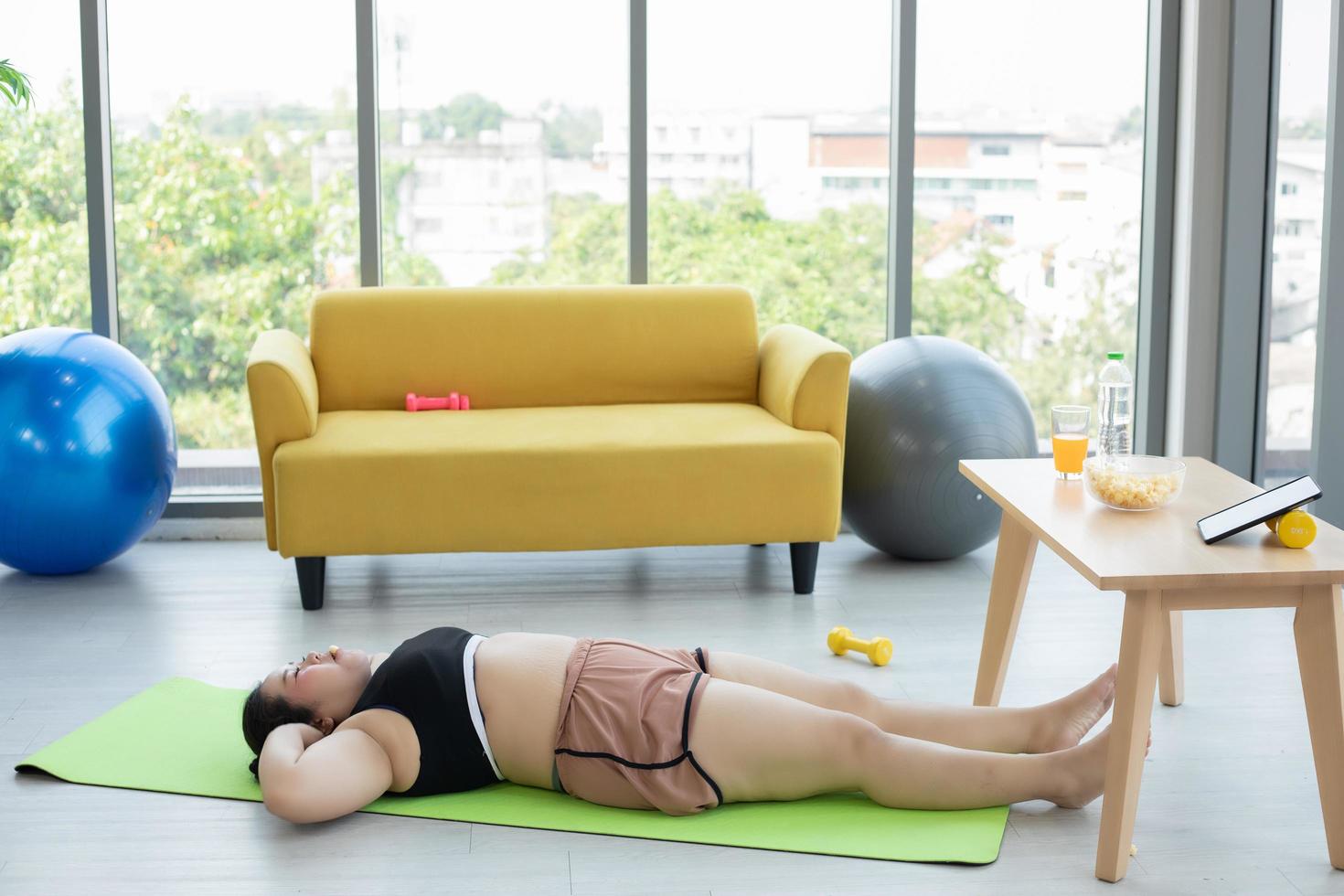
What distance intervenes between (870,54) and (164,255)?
7.34 ft

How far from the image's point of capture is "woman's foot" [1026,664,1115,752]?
2387mm

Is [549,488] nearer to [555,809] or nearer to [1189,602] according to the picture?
[555,809]

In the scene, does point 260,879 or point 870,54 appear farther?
point 870,54

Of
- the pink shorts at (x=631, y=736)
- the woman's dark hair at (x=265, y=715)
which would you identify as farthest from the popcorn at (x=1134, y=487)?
the woman's dark hair at (x=265, y=715)

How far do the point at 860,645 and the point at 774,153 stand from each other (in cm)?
179

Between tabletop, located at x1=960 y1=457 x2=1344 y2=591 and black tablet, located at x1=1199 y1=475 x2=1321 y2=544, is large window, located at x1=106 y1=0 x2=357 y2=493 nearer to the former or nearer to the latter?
tabletop, located at x1=960 y1=457 x2=1344 y2=591

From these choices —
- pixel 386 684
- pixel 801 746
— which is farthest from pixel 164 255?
pixel 801 746

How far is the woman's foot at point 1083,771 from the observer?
225 cm

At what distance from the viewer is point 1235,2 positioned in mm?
4109

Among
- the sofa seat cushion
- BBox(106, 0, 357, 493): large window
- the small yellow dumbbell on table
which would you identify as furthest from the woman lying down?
BBox(106, 0, 357, 493): large window

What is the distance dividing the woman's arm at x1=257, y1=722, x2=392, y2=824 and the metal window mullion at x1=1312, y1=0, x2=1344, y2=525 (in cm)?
257

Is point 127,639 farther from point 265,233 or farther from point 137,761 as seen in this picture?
point 265,233

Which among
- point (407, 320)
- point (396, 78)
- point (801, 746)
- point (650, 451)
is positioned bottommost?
point (801, 746)

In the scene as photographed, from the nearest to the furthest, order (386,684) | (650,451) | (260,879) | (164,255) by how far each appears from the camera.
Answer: (260,879) < (386,684) < (650,451) < (164,255)
